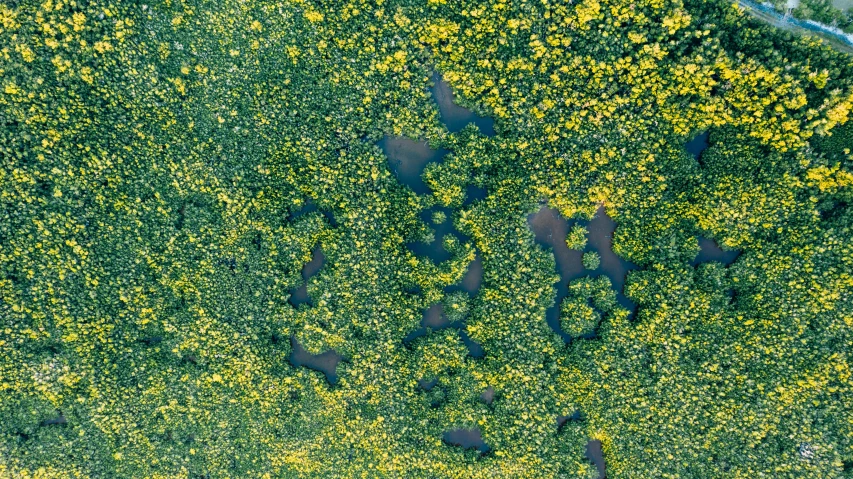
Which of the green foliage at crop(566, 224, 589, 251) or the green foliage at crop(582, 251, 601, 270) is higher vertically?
the green foliage at crop(566, 224, 589, 251)

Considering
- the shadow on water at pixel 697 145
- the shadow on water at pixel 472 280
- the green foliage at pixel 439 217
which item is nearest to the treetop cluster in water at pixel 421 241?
the shadow on water at pixel 472 280

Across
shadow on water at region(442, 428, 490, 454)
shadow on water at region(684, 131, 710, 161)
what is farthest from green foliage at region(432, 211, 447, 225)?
shadow on water at region(684, 131, 710, 161)

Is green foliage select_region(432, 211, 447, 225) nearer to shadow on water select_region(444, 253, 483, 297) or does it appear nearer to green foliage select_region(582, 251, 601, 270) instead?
shadow on water select_region(444, 253, 483, 297)

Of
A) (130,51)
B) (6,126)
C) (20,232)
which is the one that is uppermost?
(130,51)

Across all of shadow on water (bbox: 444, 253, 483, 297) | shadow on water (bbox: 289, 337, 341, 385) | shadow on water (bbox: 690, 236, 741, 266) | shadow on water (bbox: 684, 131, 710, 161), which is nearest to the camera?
shadow on water (bbox: 684, 131, 710, 161)

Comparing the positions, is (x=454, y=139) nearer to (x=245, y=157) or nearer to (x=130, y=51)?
(x=245, y=157)

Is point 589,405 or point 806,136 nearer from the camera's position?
point 806,136

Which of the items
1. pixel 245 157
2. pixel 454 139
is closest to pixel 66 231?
pixel 245 157
